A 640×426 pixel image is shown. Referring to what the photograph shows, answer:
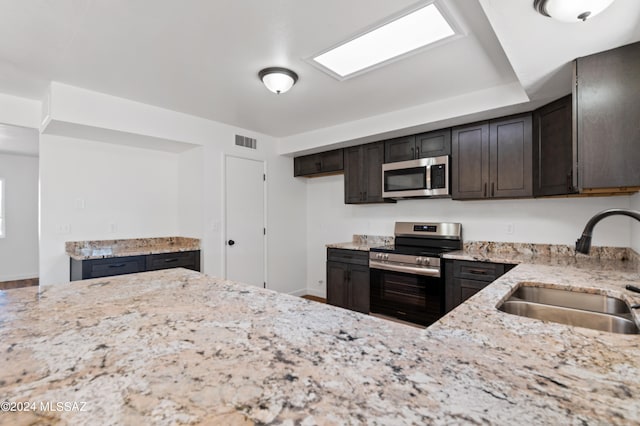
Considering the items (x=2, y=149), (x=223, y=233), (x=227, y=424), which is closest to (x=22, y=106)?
(x=223, y=233)

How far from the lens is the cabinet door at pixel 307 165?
4.46m

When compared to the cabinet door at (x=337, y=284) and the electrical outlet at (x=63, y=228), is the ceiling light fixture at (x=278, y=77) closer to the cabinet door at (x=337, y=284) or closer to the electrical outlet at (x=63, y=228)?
the cabinet door at (x=337, y=284)

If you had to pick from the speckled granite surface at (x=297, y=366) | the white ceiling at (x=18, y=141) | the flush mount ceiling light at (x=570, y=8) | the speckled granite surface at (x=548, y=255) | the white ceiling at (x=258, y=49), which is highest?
the white ceiling at (x=258, y=49)

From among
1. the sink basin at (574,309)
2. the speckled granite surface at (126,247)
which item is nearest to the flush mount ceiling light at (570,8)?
the sink basin at (574,309)

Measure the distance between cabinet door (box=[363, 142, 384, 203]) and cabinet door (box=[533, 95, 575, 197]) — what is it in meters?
1.58

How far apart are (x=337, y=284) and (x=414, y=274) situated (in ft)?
3.62

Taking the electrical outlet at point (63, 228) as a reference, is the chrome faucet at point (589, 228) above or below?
above

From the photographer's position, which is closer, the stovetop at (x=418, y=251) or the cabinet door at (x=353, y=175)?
the stovetop at (x=418, y=251)

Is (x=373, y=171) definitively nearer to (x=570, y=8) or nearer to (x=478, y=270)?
(x=478, y=270)

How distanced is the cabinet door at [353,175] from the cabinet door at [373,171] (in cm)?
6

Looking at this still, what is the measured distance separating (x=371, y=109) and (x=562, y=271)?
225 cm

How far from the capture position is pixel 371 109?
330cm

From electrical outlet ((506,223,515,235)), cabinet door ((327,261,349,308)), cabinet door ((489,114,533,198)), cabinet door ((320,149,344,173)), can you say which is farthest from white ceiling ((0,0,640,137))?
cabinet door ((327,261,349,308))

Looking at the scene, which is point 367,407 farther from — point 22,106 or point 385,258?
point 22,106
